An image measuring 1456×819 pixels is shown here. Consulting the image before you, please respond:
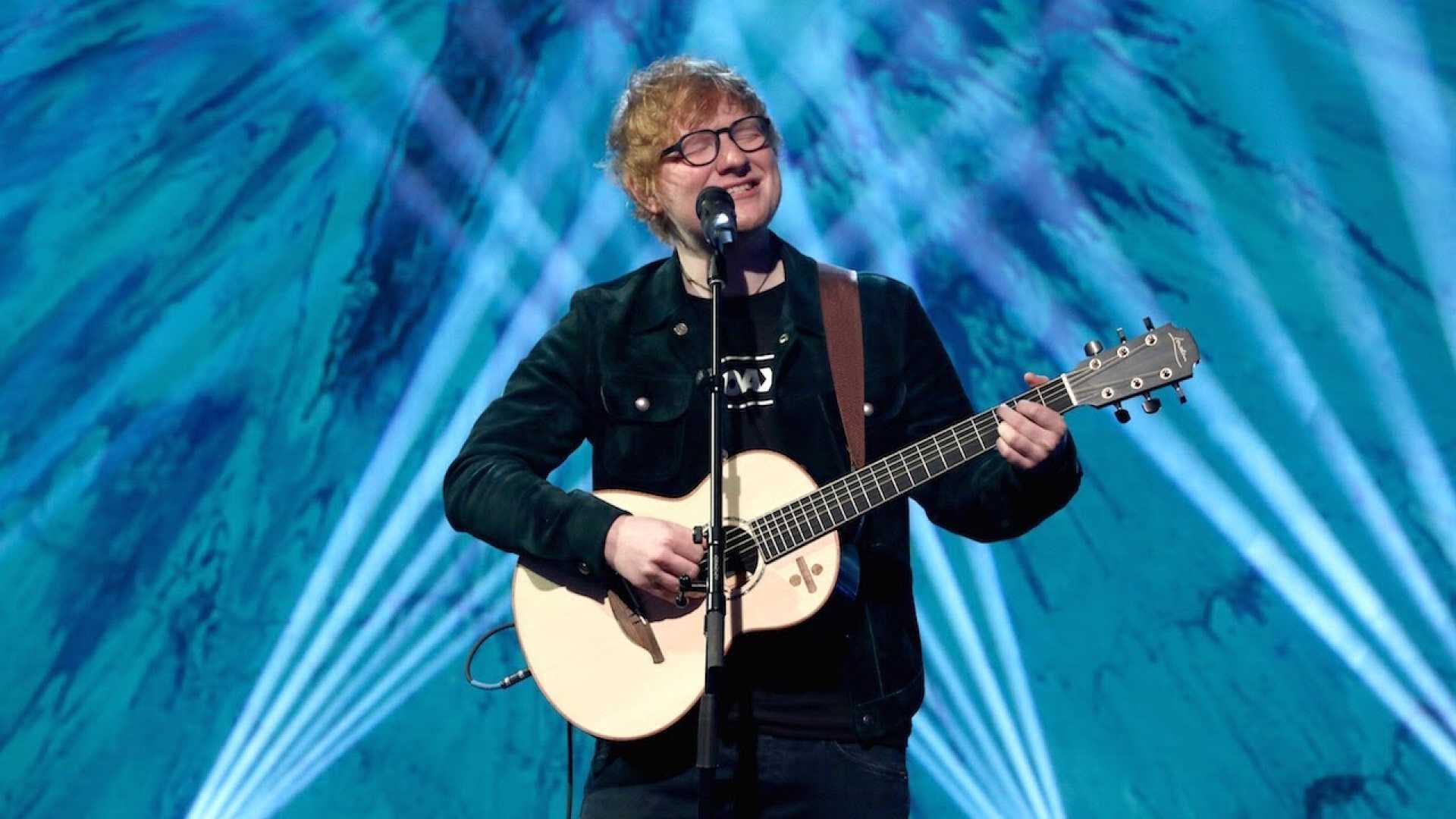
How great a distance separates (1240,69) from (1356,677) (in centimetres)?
213

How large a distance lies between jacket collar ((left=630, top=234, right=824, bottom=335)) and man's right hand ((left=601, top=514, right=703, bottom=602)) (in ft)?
1.94

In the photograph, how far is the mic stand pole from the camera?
2.17 meters

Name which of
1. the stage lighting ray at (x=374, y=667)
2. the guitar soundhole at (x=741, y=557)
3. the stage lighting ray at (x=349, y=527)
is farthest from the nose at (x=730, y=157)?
the stage lighting ray at (x=374, y=667)

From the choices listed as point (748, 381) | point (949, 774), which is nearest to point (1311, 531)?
point (949, 774)

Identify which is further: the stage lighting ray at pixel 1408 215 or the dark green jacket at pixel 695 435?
the stage lighting ray at pixel 1408 215

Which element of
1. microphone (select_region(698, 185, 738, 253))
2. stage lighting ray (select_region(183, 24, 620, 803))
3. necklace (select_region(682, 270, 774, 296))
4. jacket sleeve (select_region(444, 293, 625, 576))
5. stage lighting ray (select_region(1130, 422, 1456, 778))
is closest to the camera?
microphone (select_region(698, 185, 738, 253))

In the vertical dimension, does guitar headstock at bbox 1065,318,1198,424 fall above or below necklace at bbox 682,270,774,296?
below

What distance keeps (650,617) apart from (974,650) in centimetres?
217

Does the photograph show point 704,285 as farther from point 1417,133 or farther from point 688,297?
point 1417,133

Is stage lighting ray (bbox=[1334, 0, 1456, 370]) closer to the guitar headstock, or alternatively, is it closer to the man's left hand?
the guitar headstock

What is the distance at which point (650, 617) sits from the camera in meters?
2.70

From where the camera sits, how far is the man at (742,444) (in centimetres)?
253

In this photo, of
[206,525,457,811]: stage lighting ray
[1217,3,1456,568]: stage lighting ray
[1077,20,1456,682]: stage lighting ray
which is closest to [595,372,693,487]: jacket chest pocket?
[206,525,457,811]: stage lighting ray

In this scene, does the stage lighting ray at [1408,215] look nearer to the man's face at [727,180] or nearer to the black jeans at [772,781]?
the man's face at [727,180]
